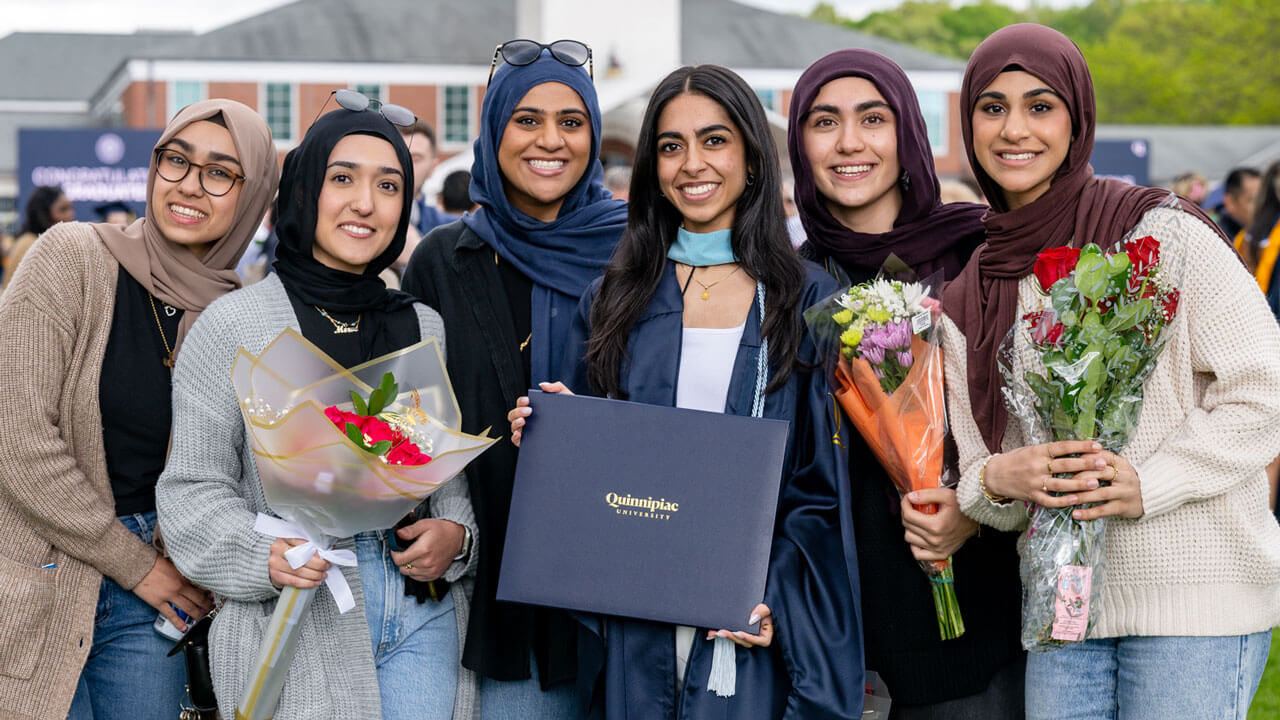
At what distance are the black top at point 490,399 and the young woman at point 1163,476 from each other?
130cm

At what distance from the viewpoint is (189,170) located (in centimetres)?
351

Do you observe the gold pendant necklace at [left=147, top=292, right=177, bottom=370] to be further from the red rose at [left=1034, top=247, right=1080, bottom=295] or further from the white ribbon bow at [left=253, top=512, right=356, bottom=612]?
the red rose at [left=1034, top=247, right=1080, bottom=295]

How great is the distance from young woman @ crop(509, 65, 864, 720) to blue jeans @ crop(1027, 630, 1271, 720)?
0.49m

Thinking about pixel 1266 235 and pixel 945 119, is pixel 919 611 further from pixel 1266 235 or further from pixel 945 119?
pixel 945 119

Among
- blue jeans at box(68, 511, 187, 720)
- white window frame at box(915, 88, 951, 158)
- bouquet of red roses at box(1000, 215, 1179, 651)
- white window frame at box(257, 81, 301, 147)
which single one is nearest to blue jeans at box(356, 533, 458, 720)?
blue jeans at box(68, 511, 187, 720)

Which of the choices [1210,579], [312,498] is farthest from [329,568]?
[1210,579]

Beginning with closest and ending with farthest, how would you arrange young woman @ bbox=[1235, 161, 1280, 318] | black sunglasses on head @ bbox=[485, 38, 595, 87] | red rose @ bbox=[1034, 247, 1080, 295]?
red rose @ bbox=[1034, 247, 1080, 295] → black sunglasses on head @ bbox=[485, 38, 595, 87] → young woman @ bbox=[1235, 161, 1280, 318]

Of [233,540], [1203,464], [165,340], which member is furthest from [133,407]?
[1203,464]

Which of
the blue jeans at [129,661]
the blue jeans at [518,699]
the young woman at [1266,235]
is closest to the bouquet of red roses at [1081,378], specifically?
the blue jeans at [518,699]

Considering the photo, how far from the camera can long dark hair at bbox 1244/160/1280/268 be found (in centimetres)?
791

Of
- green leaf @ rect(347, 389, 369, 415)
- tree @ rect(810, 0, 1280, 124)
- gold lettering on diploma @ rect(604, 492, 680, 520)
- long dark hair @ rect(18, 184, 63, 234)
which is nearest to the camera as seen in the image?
green leaf @ rect(347, 389, 369, 415)

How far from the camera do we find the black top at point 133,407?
3.31 metres

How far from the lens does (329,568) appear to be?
9.86ft

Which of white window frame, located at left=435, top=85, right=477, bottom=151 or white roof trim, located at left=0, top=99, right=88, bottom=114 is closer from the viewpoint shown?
white window frame, located at left=435, top=85, right=477, bottom=151
